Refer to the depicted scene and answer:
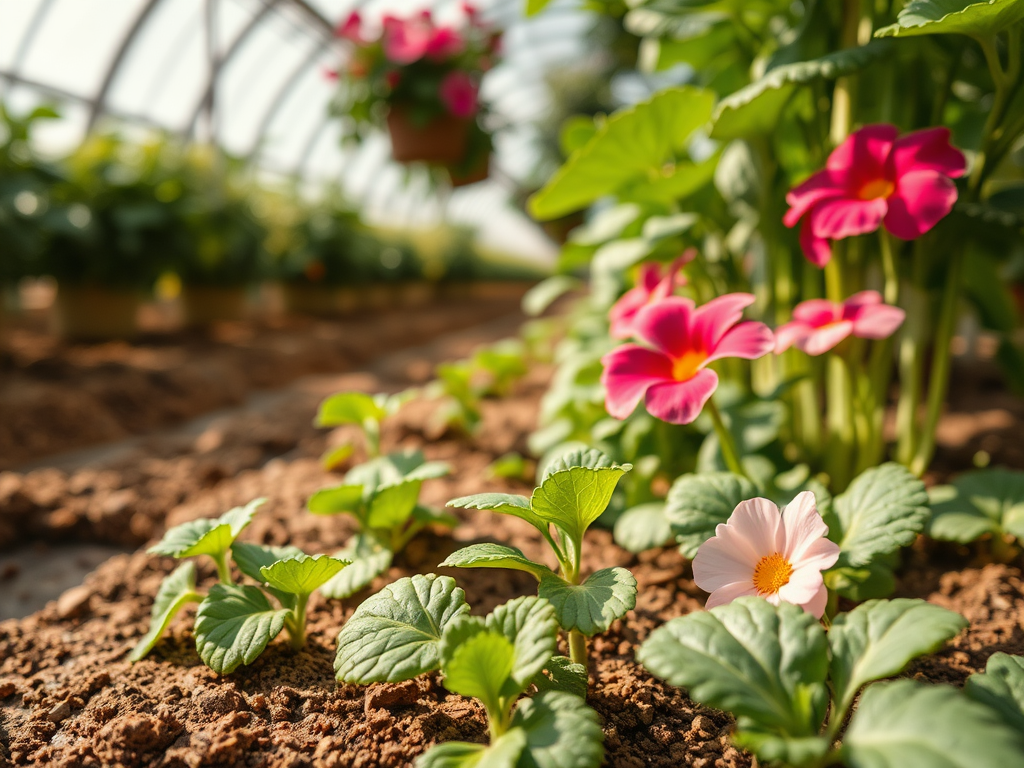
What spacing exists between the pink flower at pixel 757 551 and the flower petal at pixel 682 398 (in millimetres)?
114

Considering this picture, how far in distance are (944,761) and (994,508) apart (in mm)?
669

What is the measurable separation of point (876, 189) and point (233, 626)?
3.25ft

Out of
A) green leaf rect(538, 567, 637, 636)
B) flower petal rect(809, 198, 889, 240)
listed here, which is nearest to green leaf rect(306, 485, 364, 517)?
green leaf rect(538, 567, 637, 636)

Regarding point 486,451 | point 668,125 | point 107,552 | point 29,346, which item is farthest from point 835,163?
point 29,346

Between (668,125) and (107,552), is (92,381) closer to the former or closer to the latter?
(107,552)

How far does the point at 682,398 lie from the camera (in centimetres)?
72

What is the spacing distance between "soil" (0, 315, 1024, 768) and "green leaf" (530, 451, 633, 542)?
0.22m

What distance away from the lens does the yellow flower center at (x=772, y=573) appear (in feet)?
2.23

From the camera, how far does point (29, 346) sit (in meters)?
2.74

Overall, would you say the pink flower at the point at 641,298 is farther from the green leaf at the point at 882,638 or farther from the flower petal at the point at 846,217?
the green leaf at the point at 882,638

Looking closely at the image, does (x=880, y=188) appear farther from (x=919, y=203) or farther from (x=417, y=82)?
(x=417, y=82)

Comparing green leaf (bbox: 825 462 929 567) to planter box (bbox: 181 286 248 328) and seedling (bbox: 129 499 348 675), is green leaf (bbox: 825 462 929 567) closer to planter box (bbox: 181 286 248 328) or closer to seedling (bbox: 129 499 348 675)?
seedling (bbox: 129 499 348 675)

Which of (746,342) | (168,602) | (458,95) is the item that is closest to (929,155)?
(746,342)

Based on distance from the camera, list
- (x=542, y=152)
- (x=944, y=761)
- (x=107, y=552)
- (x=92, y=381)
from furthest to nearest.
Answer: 1. (x=542, y=152)
2. (x=92, y=381)
3. (x=107, y=552)
4. (x=944, y=761)
